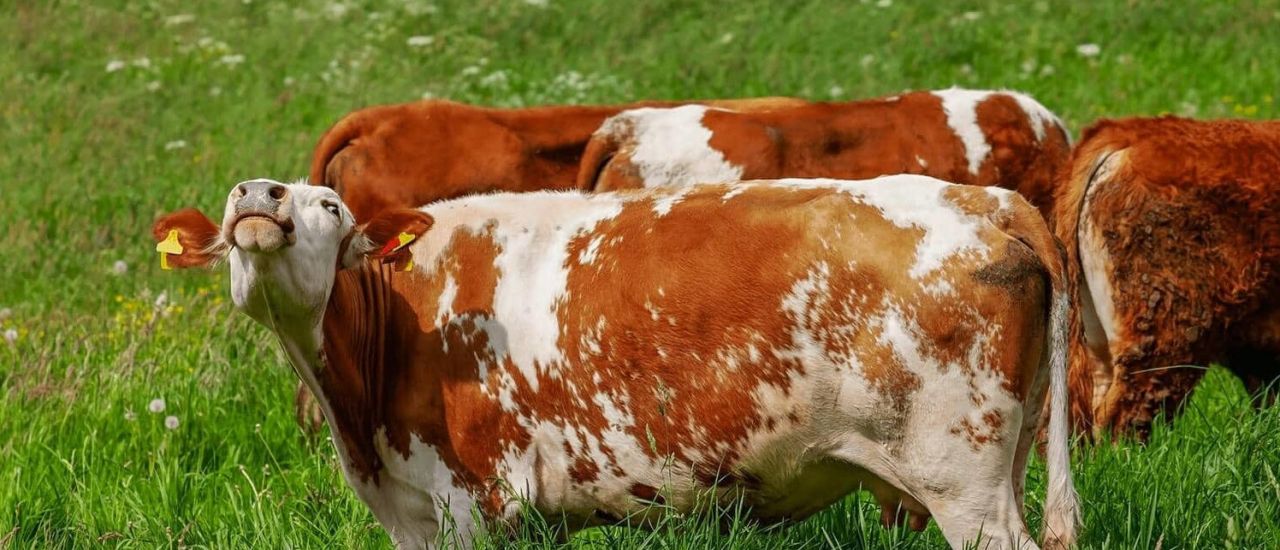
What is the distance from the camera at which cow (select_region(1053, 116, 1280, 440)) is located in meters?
6.43

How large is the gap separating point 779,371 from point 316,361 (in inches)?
58.2

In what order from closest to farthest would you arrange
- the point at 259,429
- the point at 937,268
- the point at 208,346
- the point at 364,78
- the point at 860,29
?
the point at 937,268 → the point at 259,429 → the point at 208,346 → the point at 364,78 → the point at 860,29

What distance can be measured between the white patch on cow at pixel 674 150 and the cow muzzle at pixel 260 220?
339 cm

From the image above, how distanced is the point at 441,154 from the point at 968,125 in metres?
2.75

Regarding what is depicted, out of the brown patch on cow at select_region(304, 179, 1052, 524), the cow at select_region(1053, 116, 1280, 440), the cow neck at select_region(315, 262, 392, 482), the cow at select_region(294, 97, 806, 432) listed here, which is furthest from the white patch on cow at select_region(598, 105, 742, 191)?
the cow neck at select_region(315, 262, 392, 482)

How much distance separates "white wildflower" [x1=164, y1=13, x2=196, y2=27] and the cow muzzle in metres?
12.9

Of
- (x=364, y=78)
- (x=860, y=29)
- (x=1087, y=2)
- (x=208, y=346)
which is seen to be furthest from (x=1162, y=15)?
(x=208, y=346)

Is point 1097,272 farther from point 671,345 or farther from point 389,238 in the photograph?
point 389,238

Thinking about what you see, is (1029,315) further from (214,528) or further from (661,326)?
(214,528)

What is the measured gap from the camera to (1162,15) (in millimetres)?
15430

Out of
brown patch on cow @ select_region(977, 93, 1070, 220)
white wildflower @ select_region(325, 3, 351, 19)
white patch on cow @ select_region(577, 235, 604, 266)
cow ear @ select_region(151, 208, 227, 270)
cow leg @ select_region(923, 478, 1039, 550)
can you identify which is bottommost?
white wildflower @ select_region(325, 3, 351, 19)

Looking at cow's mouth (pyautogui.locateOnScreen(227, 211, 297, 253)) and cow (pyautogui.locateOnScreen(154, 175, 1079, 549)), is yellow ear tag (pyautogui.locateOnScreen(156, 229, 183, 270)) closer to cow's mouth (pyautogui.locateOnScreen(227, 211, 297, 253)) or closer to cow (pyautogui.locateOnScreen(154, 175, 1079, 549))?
cow (pyautogui.locateOnScreen(154, 175, 1079, 549))

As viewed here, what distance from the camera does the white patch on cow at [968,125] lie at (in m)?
7.98

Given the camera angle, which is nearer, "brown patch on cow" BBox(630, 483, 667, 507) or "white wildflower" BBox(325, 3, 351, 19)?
"brown patch on cow" BBox(630, 483, 667, 507)
